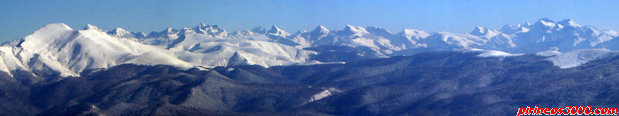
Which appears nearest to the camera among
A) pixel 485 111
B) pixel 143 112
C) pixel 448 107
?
pixel 143 112

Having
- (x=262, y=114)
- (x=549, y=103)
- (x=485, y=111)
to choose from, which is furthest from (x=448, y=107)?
(x=262, y=114)

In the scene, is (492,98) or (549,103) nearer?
(549,103)

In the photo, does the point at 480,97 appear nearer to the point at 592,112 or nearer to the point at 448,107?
the point at 448,107

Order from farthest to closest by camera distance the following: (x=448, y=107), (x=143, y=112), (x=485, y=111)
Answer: (x=448, y=107)
(x=485, y=111)
(x=143, y=112)

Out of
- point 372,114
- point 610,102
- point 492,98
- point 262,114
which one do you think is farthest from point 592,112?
point 262,114

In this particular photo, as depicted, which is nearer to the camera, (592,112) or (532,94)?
(592,112)

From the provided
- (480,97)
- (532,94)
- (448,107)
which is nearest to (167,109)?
(448,107)

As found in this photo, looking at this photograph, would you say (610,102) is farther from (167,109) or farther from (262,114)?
(167,109)

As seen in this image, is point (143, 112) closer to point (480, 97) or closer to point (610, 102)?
point (480, 97)
